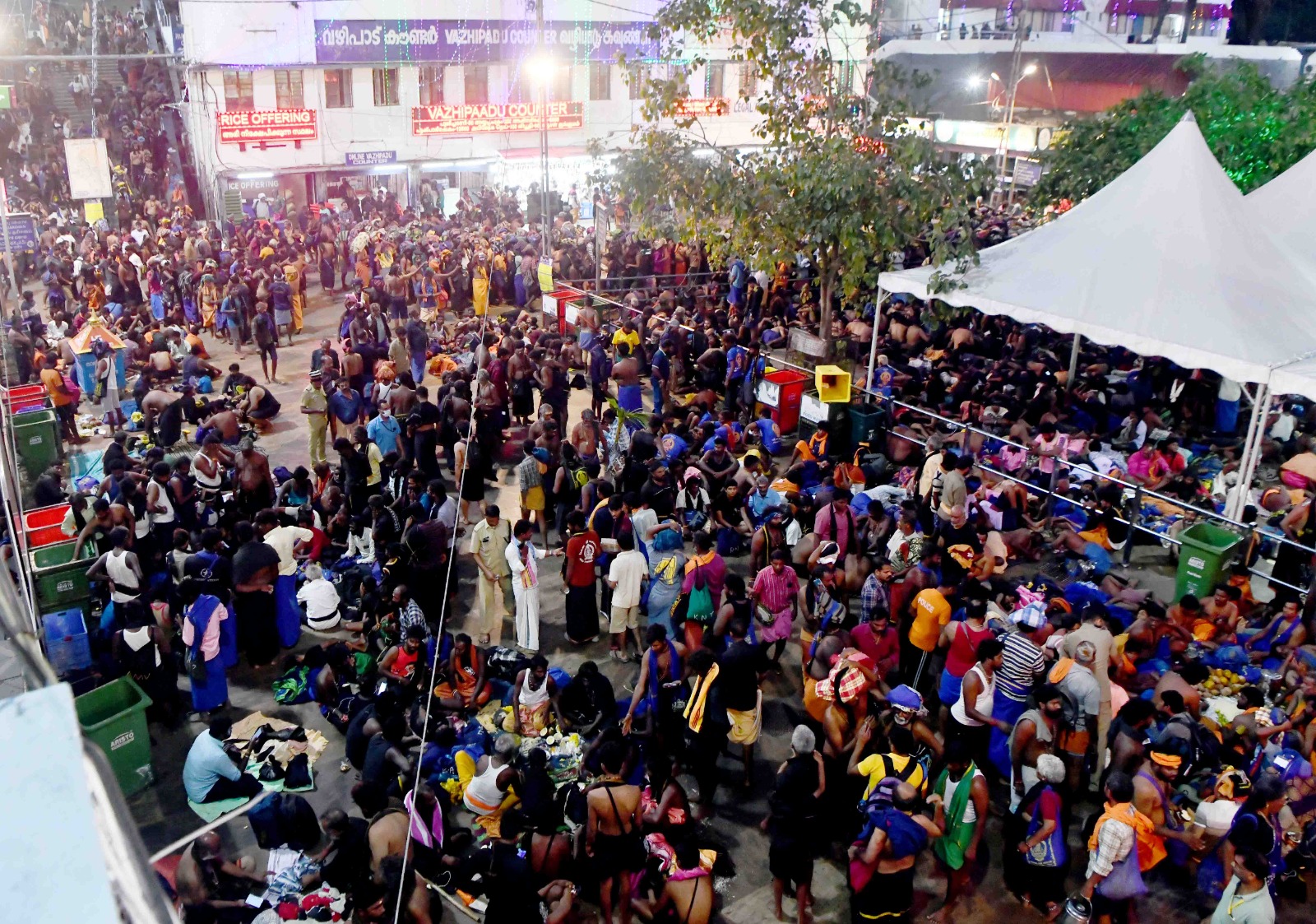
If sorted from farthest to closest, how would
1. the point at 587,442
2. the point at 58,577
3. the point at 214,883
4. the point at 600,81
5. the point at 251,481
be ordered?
the point at 600,81
the point at 587,442
the point at 251,481
the point at 58,577
the point at 214,883

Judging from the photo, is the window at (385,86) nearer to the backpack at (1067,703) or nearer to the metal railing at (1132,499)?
the metal railing at (1132,499)

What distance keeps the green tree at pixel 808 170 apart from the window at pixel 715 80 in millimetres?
23422

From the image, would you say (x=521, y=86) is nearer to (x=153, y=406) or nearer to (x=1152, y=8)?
(x=153, y=406)

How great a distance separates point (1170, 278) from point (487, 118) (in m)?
23.6

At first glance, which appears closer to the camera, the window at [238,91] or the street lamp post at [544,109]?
the street lamp post at [544,109]

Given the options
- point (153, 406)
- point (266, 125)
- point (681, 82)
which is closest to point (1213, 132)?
point (681, 82)

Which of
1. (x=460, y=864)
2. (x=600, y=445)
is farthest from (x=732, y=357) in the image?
(x=460, y=864)

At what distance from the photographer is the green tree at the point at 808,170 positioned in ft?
42.9

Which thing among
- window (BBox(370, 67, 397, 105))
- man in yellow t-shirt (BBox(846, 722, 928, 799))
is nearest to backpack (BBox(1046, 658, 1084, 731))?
man in yellow t-shirt (BBox(846, 722, 928, 799))

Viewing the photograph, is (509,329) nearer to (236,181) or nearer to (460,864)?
(460,864)

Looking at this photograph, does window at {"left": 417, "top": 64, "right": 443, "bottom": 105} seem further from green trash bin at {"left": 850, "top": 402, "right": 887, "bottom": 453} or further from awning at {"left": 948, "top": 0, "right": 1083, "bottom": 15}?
awning at {"left": 948, "top": 0, "right": 1083, "bottom": 15}

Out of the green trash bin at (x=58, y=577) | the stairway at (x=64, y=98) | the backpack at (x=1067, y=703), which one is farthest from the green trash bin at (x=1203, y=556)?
the stairway at (x=64, y=98)

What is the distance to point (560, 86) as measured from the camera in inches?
1314

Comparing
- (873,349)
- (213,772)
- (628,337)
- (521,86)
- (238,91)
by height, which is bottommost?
(213,772)
